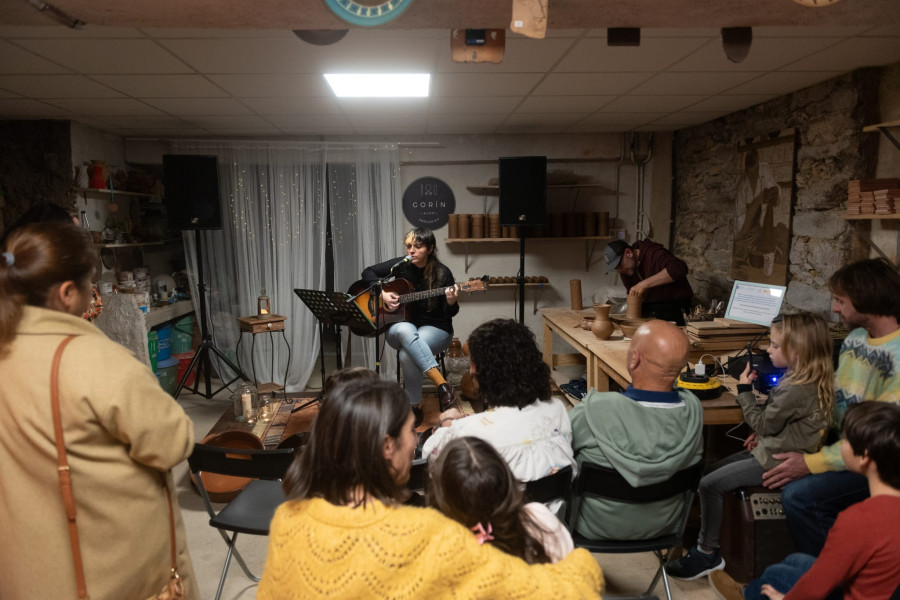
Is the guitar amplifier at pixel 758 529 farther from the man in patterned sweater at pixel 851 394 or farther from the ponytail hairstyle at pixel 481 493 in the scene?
the ponytail hairstyle at pixel 481 493

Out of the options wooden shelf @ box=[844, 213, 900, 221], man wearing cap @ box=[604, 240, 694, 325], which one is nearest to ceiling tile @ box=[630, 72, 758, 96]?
wooden shelf @ box=[844, 213, 900, 221]

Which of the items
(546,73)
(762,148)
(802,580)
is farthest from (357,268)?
(802,580)

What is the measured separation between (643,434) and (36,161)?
15.3ft

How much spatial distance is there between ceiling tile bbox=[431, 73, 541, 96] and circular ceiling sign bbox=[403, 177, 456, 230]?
1702mm

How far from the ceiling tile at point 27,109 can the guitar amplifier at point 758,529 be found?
443cm

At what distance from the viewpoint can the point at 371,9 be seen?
157 centimetres

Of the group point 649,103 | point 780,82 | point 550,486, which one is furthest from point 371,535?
point 649,103

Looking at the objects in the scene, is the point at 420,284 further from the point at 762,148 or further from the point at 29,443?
the point at 29,443

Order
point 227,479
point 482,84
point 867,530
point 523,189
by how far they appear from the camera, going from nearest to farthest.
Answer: point 867,530 < point 227,479 < point 482,84 < point 523,189

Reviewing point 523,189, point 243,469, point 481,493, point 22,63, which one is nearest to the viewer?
point 481,493

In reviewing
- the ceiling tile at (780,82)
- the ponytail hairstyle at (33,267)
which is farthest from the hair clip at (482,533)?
the ceiling tile at (780,82)

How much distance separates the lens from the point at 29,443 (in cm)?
119

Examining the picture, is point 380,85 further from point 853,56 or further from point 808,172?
point 808,172

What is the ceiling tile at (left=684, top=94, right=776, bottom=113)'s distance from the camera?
12.2 ft
